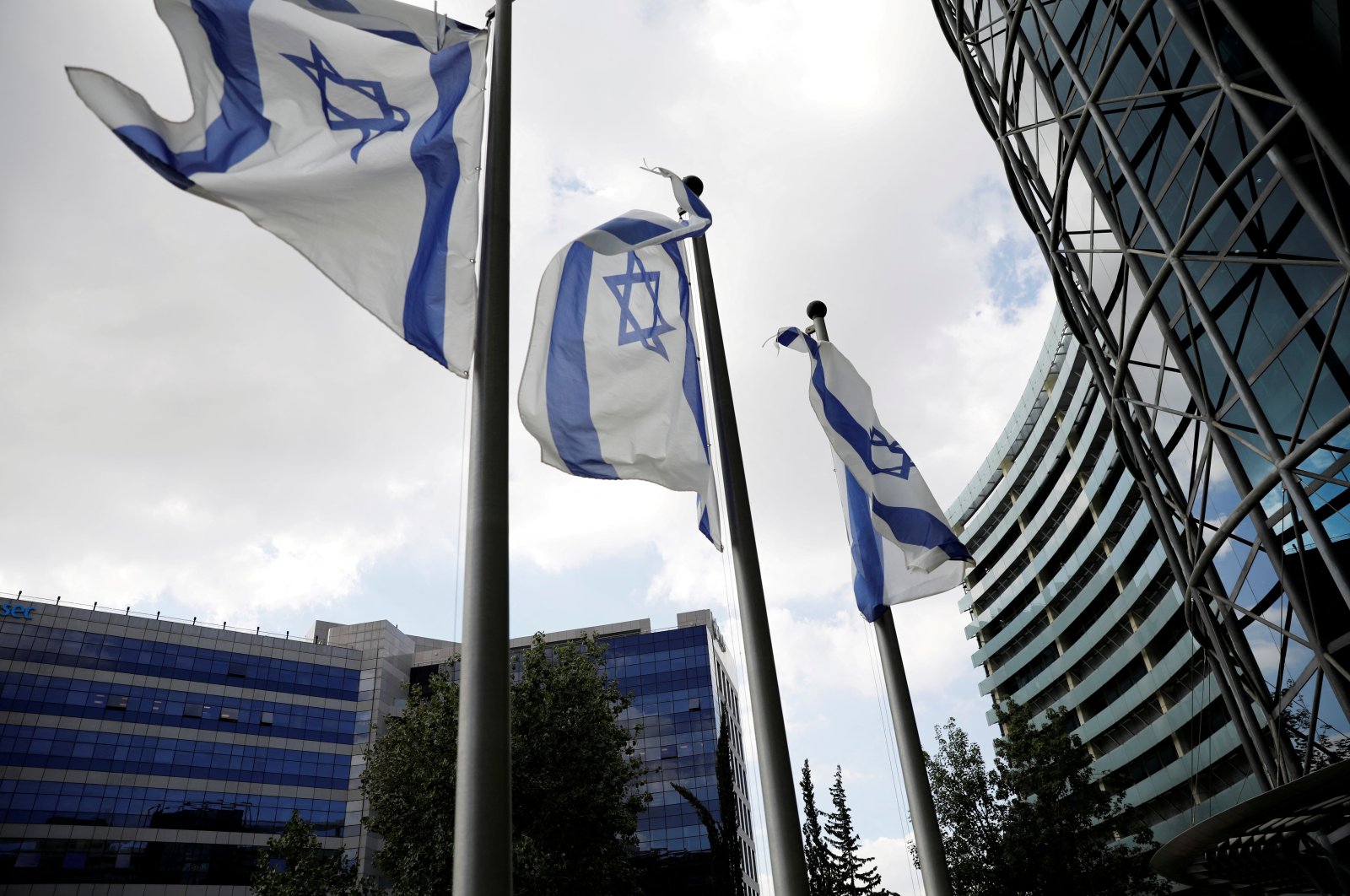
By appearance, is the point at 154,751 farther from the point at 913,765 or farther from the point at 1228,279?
the point at 1228,279

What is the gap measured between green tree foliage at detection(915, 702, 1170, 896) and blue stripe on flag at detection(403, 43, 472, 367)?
30.5m

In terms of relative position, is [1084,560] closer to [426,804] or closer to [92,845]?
[426,804]

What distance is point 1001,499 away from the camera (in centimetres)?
7481

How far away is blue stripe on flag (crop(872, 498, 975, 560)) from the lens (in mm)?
9156

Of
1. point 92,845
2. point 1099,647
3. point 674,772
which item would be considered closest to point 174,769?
point 92,845

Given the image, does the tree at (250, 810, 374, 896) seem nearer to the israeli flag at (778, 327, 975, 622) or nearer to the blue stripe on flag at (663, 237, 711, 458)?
the israeli flag at (778, 327, 975, 622)

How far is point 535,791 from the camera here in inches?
951

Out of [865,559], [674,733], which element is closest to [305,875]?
[865,559]

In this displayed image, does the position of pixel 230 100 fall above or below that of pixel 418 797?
above

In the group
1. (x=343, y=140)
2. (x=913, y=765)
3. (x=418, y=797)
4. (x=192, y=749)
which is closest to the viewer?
(x=343, y=140)

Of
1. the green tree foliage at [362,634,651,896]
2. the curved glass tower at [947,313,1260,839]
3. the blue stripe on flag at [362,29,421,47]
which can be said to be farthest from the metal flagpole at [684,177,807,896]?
the curved glass tower at [947,313,1260,839]

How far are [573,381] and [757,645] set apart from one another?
2526mm

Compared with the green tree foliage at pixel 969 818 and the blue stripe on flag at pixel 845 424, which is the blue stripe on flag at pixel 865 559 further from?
the green tree foliage at pixel 969 818

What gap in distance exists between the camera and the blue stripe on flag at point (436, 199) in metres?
6.24
